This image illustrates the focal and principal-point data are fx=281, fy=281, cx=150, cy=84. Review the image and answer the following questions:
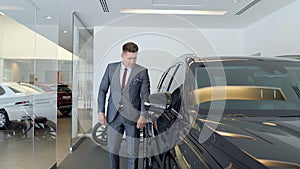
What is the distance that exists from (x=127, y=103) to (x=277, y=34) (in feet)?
10.8

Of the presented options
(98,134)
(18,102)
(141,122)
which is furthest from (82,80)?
(141,122)

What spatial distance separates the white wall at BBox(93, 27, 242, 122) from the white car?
2.25m

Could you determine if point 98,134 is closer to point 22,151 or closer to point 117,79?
point 22,151

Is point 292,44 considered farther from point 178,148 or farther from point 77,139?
point 77,139

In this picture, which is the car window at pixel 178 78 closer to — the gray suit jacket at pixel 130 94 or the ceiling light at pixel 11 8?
the gray suit jacket at pixel 130 94

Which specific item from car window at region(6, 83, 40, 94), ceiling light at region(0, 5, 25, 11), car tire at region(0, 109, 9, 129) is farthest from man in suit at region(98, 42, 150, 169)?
ceiling light at region(0, 5, 25, 11)

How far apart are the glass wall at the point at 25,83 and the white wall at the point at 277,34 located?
3587mm

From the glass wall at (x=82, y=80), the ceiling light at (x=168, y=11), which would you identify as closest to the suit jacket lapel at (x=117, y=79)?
the ceiling light at (x=168, y=11)

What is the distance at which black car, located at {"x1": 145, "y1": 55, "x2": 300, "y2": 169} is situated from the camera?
41.3 inches

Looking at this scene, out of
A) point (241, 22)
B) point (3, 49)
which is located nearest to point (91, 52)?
point (3, 49)

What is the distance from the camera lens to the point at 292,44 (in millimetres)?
4227

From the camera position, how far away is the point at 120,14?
5176mm

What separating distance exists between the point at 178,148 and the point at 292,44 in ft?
11.5

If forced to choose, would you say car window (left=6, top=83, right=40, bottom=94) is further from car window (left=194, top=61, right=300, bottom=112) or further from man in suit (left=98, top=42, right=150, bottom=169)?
car window (left=194, top=61, right=300, bottom=112)
